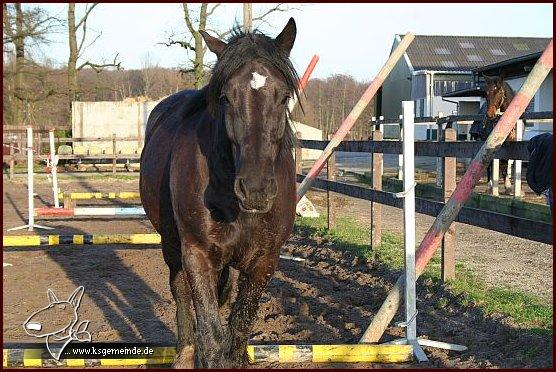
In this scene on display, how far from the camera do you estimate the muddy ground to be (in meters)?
4.26

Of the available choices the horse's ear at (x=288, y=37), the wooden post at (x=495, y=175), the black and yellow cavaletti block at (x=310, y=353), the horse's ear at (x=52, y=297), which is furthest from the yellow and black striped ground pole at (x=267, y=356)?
the wooden post at (x=495, y=175)

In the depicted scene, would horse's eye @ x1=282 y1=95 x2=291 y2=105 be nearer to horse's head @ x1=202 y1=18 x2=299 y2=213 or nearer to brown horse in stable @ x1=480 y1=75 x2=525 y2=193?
horse's head @ x1=202 y1=18 x2=299 y2=213

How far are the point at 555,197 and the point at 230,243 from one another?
6.21 ft

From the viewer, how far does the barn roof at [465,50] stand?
138ft

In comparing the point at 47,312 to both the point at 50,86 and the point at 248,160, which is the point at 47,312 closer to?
the point at 248,160

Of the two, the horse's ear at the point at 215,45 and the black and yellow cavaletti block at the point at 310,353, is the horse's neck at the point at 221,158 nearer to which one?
the horse's ear at the point at 215,45

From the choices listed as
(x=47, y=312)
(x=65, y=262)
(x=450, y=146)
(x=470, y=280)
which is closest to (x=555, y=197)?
(x=450, y=146)

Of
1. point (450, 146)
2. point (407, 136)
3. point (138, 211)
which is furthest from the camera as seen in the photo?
point (138, 211)

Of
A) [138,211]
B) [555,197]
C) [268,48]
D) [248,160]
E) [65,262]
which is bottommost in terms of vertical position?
[65,262]

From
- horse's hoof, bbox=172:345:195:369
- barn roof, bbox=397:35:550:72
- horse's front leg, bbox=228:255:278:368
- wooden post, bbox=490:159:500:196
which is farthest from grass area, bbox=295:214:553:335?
barn roof, bbox=397:35:550:72

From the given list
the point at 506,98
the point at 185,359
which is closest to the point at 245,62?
the point at 185,359

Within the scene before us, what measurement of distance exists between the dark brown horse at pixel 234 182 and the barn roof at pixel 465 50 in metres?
39.8

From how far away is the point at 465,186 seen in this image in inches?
156

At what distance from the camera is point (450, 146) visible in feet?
16.7
